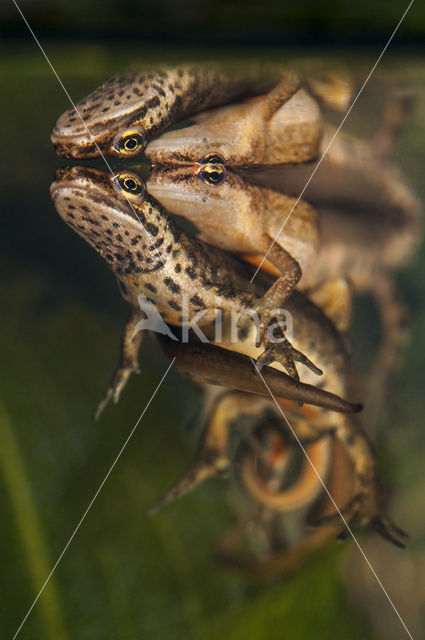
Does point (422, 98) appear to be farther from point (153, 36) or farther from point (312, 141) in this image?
point (153, 36)

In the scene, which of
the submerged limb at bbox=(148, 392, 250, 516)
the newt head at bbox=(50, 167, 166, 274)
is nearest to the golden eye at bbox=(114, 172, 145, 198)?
the newt head at bbox=(50, 167, 166, 274)

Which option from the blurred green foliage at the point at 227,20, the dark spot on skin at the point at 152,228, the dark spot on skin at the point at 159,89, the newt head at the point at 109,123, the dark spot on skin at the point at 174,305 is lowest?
the dark spot on skin at the point at 174,305

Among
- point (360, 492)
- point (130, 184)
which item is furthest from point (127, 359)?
point (360, 492)

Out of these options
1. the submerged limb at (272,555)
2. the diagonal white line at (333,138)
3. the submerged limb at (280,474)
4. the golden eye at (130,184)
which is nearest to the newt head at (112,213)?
the golden eye at (130,184)

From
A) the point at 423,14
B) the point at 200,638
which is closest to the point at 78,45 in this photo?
the point at 423,14

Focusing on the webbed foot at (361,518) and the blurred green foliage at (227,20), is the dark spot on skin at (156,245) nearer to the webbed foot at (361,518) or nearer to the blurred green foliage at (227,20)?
the blurred green foliage at (227,20)

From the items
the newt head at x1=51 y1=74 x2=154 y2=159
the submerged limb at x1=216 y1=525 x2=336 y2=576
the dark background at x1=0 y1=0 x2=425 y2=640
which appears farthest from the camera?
the submerged limb at x1=216 y1=525 x2=336 y2=576

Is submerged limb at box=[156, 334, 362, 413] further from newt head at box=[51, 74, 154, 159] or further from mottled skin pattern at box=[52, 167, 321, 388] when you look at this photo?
newt head at box=[51, 74, 154, 159]

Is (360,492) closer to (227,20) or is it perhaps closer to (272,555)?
(272,555)
